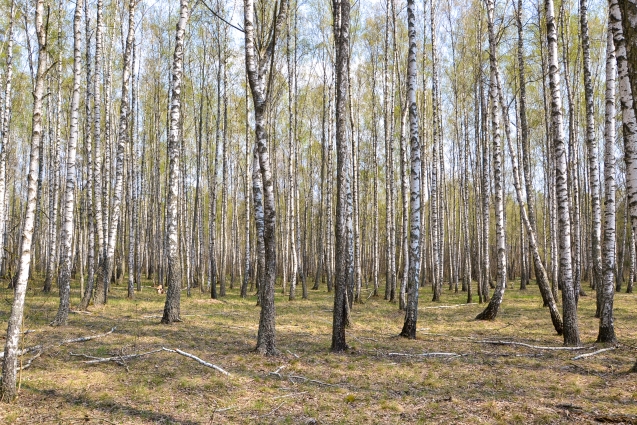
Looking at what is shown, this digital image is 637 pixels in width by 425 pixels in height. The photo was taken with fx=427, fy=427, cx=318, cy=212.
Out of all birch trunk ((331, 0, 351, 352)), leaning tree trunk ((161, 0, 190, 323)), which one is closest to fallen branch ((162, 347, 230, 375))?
birch trunk ((331, 0, 351, 352))

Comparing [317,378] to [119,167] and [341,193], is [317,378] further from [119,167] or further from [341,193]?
[119,167]

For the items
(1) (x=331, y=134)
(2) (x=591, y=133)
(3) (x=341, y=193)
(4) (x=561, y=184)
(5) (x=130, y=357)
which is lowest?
(5) (x=130, y=357)

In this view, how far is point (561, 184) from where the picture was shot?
7301 millimetres

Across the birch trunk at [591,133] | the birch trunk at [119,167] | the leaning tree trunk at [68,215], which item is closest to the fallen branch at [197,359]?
the leaning tree trunk at [68,215]

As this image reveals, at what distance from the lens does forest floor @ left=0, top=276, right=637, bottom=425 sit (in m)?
4.61

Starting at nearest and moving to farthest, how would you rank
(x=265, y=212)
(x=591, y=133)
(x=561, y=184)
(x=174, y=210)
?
1. (x=265, y=212)
2. (x=561, y=184)
3. (x=591, y=133)
4. (x=174, y=210)

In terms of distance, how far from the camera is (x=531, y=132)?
2544 centimetres

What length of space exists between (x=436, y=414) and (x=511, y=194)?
32.9 m

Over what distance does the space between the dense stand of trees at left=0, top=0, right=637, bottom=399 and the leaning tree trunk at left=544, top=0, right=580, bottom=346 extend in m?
0.03

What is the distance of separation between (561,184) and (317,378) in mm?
5190

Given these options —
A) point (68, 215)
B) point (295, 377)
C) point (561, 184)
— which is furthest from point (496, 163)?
point (68, 215)

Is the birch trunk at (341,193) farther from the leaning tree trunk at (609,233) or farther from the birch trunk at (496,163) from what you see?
the leaning tree trunk at (609,233)

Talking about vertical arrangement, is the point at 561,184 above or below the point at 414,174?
below

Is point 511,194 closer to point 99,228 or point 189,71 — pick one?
point 189,71
